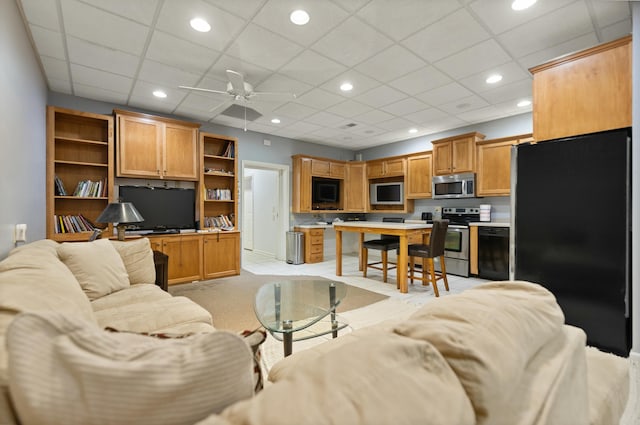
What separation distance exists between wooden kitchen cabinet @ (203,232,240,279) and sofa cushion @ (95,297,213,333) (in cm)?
263

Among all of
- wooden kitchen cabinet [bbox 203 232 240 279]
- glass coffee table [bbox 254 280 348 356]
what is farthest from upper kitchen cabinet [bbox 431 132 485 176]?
wooden kitchen cabinet [bbox 203 232 240 279]

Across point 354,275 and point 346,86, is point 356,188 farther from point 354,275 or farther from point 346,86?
point 346,86

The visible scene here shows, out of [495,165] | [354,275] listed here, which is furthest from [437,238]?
[495,165]

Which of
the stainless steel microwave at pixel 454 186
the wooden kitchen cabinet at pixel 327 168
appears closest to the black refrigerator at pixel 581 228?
the stainless steel microwave at pixel 454 186

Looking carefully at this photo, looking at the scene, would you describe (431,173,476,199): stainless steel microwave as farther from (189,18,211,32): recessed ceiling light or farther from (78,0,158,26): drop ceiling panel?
(78,0,158,26): drop ceiling panel

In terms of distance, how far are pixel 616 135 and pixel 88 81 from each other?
519 cm

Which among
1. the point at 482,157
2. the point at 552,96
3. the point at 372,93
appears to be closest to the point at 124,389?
the point at 552,96

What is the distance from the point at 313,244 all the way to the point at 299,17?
441 cm

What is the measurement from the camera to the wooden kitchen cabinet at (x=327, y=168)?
20.9 ft

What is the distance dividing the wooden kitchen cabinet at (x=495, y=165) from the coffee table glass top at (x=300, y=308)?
356cm

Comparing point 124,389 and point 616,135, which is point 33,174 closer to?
point 124,389

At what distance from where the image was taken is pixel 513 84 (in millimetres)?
3551

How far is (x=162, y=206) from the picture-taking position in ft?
14.5

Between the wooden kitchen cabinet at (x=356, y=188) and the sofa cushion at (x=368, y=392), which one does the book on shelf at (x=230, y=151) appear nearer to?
the wooden kitchen cabinet at (x=356, y=188)
